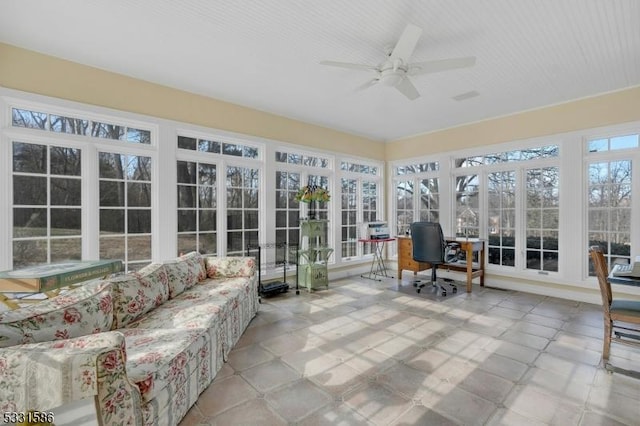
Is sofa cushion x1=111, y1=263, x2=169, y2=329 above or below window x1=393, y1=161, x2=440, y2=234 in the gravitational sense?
below

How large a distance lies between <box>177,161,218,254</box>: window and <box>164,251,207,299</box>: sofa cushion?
0.64 m

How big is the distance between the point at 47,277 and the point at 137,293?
0.60 metres

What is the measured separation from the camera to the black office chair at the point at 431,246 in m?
4.67

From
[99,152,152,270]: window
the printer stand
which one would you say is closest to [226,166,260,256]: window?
[99,152,152,270]: window

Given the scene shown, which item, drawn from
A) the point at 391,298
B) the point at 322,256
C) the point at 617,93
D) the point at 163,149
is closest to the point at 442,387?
the point at 391,298

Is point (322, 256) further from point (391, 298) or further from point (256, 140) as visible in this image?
point (256, 140)

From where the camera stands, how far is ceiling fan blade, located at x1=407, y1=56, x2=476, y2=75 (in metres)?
2.57

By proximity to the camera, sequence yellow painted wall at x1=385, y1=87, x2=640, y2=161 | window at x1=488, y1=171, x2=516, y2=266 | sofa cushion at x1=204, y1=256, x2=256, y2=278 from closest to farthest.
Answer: sofa cushion at x1=204, y1=256, x2=256, y2=278
yellow painted wall at x1=385, y1=87, x2=640, y2=161
window at x1=488, y1=171, x2=516, y2=266

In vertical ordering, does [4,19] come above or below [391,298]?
above

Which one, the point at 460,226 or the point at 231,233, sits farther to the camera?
the point at 460,226

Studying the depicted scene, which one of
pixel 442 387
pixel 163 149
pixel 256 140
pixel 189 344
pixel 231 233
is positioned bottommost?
pixel 442 387

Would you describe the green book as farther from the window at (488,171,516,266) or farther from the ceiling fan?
the window at (488,171,516,266)

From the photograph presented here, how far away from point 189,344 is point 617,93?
585 cm

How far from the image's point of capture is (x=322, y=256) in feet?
16.8
